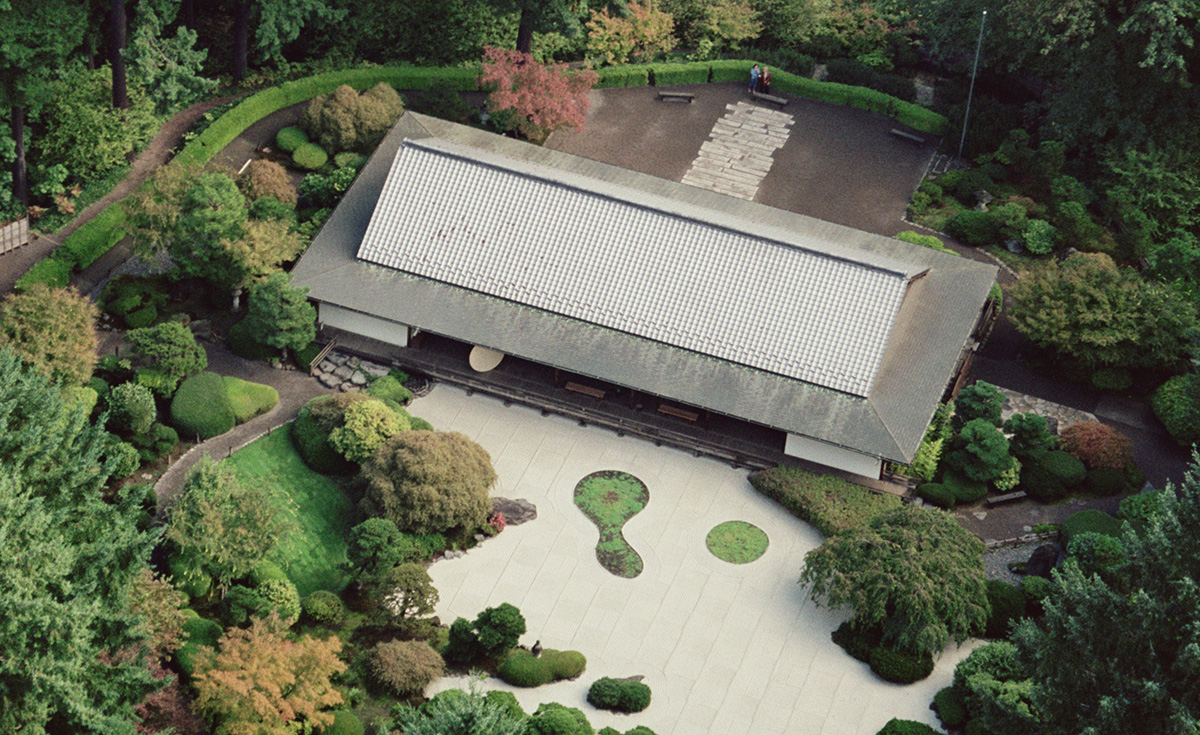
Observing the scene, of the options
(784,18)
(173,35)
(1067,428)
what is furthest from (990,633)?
(173,35)

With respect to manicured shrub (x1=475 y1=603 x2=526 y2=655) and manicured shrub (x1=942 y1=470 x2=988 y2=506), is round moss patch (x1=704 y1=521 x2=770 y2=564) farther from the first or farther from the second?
manicured shrub (x1=475 y1=603 x2=526 y2=655)

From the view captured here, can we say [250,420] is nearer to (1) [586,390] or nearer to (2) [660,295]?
(1) [586,390]

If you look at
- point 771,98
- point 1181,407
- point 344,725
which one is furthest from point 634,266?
point 344,725

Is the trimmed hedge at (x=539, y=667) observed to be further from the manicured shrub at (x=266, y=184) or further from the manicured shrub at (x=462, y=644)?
the manicured shrub at (x=266, y=184)

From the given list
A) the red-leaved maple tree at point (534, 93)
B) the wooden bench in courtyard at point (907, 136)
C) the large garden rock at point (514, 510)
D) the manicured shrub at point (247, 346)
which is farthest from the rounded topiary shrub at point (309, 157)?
the wooden bench in courtyard at point (907, 136)

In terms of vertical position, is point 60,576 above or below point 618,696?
above

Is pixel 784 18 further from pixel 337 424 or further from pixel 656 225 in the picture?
pixel 337 424
